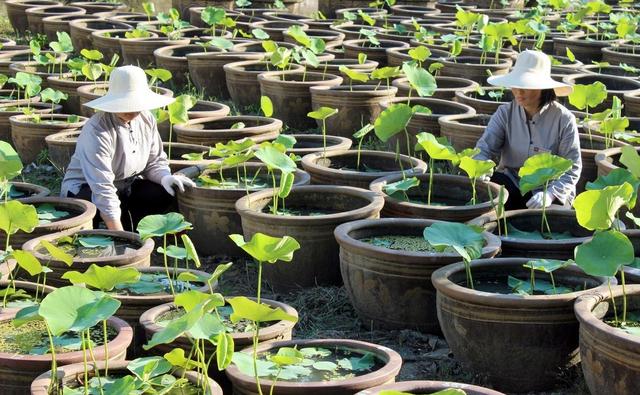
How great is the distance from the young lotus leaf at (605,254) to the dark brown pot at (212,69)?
5.38 metres

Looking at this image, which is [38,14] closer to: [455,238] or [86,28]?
[86,28]

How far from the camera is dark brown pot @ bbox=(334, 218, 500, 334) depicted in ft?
14.0

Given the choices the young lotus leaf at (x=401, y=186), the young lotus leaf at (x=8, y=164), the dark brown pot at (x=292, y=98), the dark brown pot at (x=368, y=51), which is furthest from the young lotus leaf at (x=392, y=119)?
the dark brown pot at (x=368, y=51)

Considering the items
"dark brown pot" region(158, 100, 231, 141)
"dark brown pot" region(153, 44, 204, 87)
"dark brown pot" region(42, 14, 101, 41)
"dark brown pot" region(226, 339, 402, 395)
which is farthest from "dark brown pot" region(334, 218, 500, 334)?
"dark brown pot" region(42, 14, 101, 41)

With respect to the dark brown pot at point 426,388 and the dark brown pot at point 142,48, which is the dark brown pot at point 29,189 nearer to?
the dark brown pot at point 426,388

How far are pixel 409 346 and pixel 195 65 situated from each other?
5035mm

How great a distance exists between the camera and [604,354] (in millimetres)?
3475

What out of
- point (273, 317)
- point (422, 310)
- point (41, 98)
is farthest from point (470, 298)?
point (41, 98)

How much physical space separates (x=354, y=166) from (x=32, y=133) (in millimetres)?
2130

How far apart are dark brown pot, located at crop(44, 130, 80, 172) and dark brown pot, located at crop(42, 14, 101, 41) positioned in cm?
502

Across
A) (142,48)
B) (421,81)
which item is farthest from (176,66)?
(421,81)

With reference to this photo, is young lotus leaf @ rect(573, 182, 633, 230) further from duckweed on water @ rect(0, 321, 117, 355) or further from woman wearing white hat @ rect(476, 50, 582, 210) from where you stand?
duckweed on water @ rect(0, 321, 117, 355)

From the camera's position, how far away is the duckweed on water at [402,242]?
4.50 metres

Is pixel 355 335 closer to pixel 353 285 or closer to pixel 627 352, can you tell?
pixel 353 285
